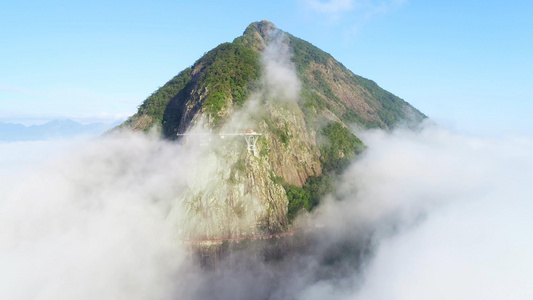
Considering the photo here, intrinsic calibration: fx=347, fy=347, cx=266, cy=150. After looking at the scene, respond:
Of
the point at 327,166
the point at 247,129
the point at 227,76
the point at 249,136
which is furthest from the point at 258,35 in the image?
the point at 249,136

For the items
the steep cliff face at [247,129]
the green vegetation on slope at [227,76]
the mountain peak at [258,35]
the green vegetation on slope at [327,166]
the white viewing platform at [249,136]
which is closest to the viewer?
the steep cliff face at [247,129]

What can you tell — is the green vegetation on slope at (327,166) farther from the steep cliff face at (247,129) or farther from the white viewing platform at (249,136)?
the white viewing platform at (249,136)

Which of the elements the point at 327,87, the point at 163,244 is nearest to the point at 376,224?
the point at 163,244

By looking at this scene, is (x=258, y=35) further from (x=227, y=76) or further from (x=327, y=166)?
(x=327, y=166)

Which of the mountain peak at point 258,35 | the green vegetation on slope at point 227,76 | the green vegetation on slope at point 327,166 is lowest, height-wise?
the green vegetation on slope at point 327,166

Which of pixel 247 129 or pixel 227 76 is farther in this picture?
pixel 227 76

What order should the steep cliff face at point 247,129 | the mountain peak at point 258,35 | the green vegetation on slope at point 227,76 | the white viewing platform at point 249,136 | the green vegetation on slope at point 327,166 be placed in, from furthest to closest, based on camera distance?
the mountain peak at point 258,35
the green vegetation on slope at point 327,166
the green vegetation on slope at point 227,76
the white viewing platform at point 249,136
the steep cliff face at point 247,129

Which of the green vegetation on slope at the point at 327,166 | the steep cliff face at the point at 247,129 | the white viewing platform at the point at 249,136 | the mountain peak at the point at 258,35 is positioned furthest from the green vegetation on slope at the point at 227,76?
the green vegetation on slope at the point at 327,166

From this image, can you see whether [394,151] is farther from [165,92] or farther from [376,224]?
[165,92]

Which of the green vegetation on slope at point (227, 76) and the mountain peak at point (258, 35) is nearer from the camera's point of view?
the green vegetation on slope at point (227, 76)
